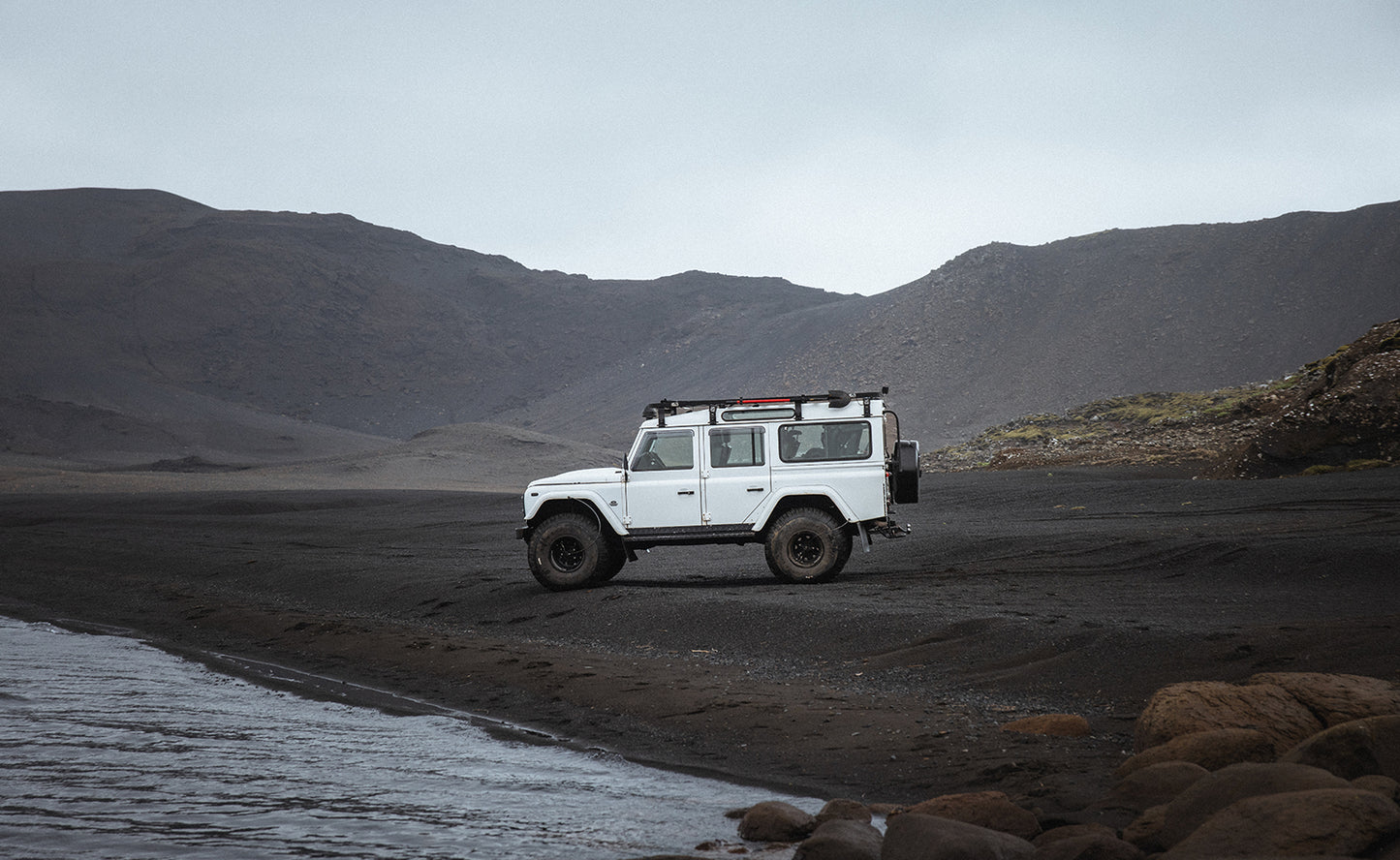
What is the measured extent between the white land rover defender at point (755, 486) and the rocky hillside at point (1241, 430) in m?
13.3

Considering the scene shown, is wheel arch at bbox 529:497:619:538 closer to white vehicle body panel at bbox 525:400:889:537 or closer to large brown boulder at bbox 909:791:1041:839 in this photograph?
white vehicle body panel at bbox 525:400:889:537

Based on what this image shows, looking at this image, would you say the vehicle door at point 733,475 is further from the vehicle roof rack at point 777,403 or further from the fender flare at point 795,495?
the vehicle roof rack at point 777,403

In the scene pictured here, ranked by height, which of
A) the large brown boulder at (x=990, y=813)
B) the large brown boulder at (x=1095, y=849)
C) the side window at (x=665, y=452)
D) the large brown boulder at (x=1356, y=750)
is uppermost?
the side window at (x=665, y=452)

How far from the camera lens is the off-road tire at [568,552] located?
14.2 meters

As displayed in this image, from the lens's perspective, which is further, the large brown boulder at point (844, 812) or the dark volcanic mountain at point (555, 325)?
the dark volcanic mountain at point (555, 325)

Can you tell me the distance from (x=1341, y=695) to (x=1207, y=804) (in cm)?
182

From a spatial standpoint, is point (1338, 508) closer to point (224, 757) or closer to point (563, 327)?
point (224, 757)

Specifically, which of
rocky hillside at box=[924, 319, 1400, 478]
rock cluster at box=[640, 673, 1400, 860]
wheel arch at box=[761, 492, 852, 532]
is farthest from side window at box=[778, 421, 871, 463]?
rocky hillside at box=[924, 319, 1400, 478]

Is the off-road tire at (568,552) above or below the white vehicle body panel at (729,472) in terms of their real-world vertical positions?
below

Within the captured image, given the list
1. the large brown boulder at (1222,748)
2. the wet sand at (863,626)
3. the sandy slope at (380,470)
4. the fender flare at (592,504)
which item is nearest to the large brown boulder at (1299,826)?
the large brown boulder at (1222,748)

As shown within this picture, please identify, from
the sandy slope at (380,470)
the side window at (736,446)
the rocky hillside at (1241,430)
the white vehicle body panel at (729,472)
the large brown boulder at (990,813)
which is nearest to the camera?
the large brown boulder at (990,813)

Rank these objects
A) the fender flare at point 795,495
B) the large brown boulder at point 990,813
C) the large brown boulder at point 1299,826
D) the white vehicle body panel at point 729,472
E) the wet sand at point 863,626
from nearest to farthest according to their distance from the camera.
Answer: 1. the large brown boulder at point 1299,826
2. the large brown boulder at point 990,813
3. the wet sand at point 863,626
4. the fender flare at point 795,495
5. the white vehicle body panel at point 729,472

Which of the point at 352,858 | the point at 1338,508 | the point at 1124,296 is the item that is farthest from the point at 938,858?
the point at 1124,296

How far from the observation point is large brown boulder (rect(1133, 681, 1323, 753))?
6062mm
